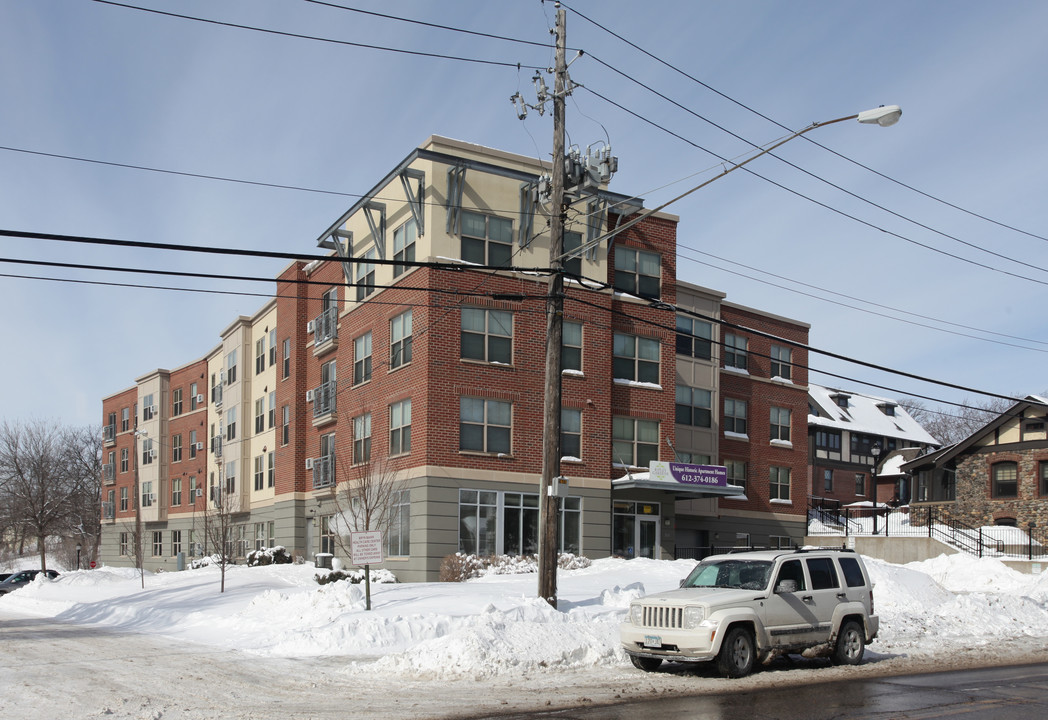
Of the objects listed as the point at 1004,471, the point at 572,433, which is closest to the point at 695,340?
the point at 572,433

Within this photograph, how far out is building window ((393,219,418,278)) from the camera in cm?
3203

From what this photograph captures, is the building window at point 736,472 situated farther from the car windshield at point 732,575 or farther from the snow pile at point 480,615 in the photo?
the car windshield at point 732,575

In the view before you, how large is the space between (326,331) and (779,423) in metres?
20.5

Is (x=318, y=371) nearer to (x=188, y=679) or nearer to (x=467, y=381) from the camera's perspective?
(x=467, y=381)

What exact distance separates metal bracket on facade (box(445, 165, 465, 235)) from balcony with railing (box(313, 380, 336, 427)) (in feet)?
32.5

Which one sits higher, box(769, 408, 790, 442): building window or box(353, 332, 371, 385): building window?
box(353, 332, 371, 385): building window

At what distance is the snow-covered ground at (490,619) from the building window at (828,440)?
35.3 meters

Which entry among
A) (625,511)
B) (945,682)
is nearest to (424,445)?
(625,511)

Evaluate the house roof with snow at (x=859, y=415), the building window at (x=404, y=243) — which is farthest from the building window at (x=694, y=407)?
the house roof with snow at (x=859, y=415)

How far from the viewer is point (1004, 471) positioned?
45875 mm

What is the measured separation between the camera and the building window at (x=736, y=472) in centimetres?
4169

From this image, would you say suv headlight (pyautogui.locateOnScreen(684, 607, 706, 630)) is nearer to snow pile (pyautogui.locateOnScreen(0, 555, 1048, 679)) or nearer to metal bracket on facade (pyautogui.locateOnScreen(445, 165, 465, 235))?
snow pile (pyautogui.locateOnScreen(0, 555, 1048, 679))

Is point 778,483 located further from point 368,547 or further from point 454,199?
point 368,547

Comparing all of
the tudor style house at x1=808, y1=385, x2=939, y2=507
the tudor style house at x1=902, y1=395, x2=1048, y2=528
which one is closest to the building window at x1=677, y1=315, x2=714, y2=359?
the tudor style house at x1=902, y1=395, x2=1048, y2=528
